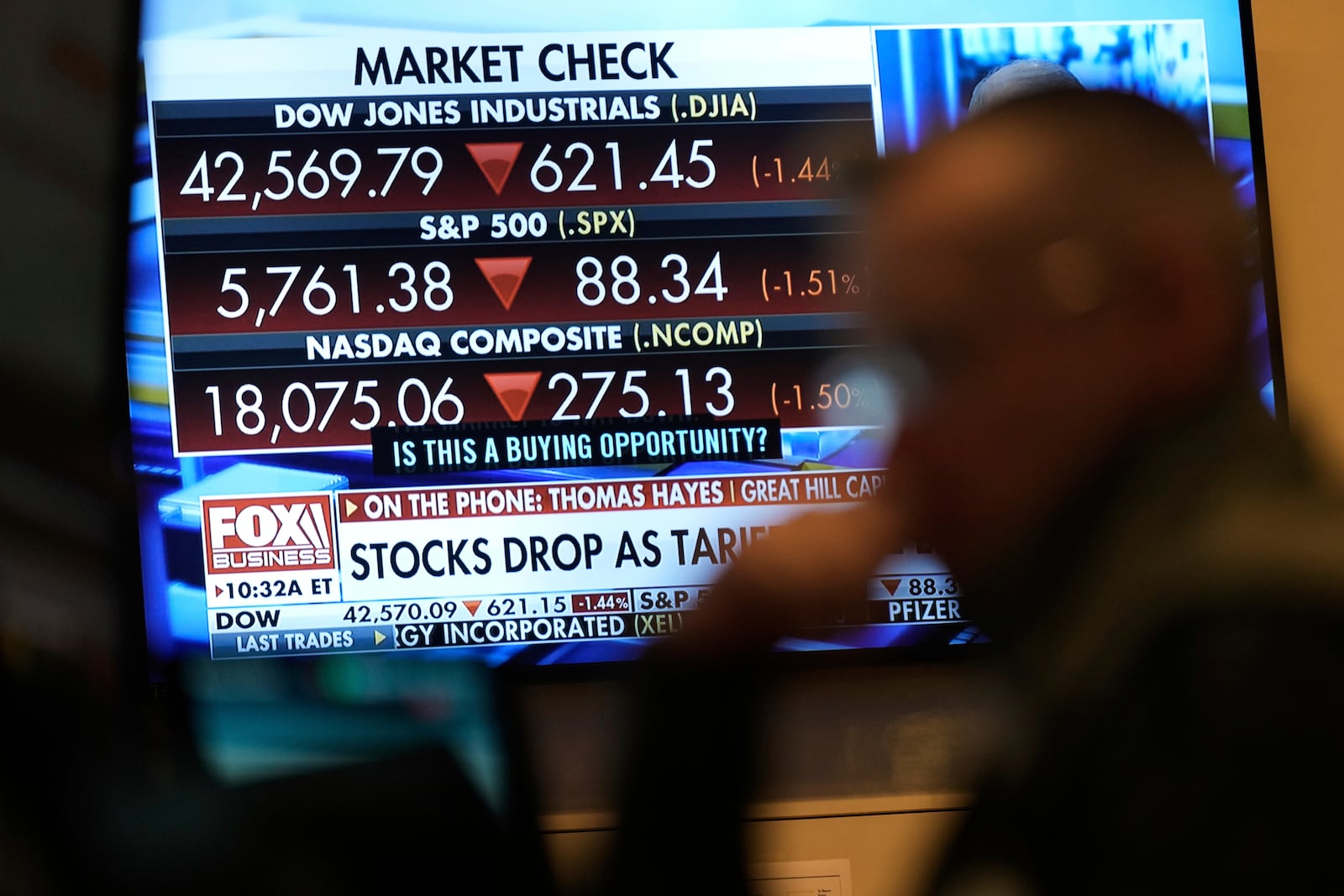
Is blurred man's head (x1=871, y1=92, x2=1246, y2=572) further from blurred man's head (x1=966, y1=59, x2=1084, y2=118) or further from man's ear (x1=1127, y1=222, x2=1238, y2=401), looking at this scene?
blurred man's head (x1=966, y1=59, x2=1084, y2=118)

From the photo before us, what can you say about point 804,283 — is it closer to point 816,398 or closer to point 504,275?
point 816,398

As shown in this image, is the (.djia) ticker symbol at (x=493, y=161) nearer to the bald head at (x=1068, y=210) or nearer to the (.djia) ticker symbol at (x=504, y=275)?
the (.djia) ticker symbol at (x=504, y=275)

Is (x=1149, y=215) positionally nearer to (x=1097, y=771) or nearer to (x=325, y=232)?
(x=1097, y=771)

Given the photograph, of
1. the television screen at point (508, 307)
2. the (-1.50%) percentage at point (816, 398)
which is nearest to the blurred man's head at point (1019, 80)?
the television screen at point (508, 307)

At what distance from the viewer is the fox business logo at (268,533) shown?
145 cm

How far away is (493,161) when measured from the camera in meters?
1.52

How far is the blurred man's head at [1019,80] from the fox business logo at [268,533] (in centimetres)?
93

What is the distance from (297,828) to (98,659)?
30.5 inches

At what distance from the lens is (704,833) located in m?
0.70

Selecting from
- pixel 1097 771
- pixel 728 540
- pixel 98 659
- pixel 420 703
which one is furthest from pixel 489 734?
pixel 1097 771

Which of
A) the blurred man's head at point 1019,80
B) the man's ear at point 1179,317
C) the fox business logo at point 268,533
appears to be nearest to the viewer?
the man's ear at point 1179,317

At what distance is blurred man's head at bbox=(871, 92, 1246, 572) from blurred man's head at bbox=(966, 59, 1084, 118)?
936 millimetres

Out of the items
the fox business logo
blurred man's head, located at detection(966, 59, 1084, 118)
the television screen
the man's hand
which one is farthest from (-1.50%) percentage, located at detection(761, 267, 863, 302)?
the man's hand

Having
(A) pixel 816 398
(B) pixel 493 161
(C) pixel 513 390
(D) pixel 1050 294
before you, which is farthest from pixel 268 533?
(D) pixel 1050 294
